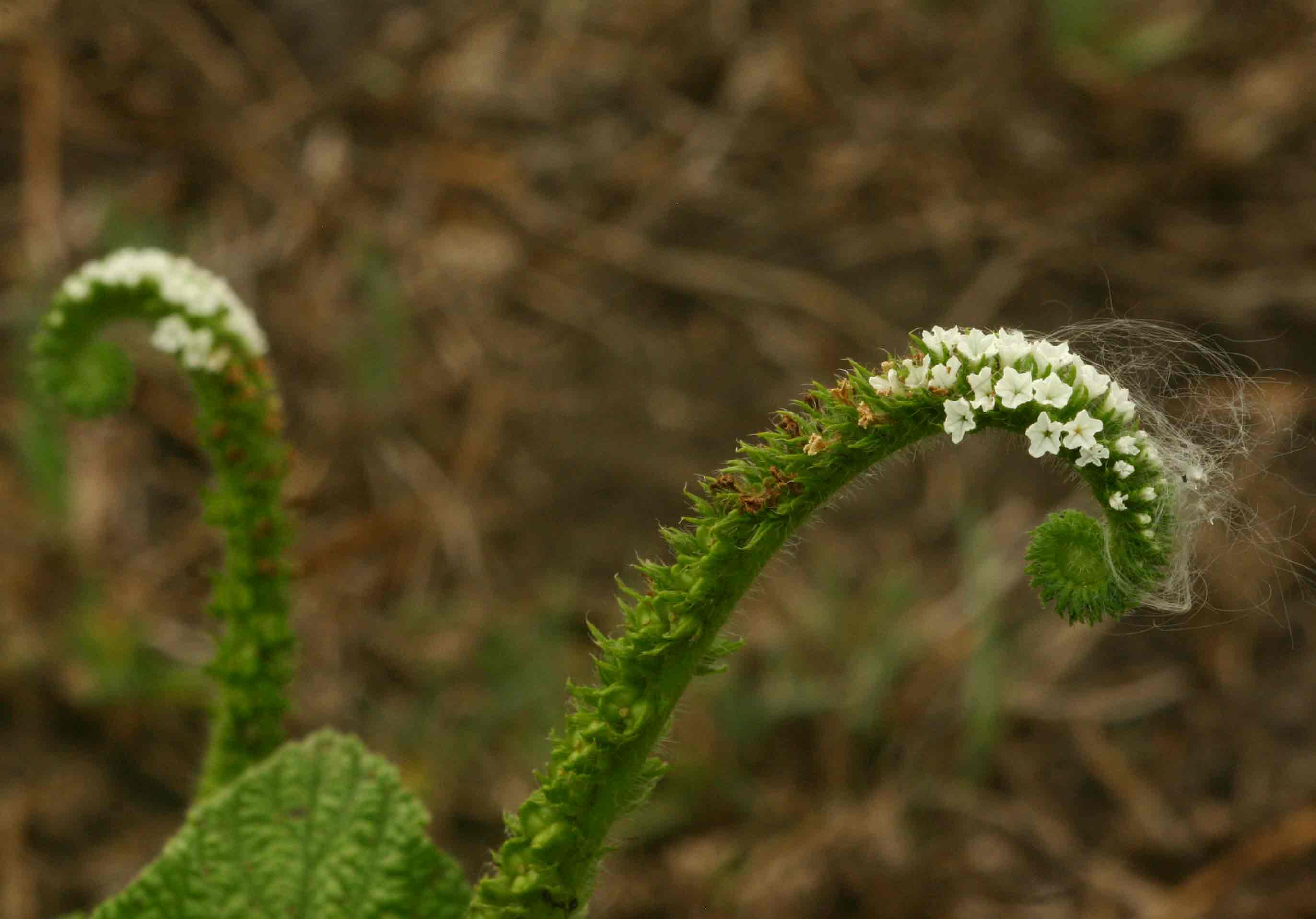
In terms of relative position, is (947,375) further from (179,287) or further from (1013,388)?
(179,287)

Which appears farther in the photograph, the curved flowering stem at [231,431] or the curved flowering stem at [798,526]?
the curved flowering stem at [231,431]

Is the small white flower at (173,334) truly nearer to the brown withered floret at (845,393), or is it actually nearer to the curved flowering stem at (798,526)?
the curved flowering stem at (798,526)

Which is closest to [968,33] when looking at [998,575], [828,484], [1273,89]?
[1273,89]

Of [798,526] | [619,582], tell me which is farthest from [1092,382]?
[619,582]

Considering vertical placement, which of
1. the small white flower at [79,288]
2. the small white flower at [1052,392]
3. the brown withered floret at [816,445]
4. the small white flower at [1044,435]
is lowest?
the brown withered floret at [816,445]

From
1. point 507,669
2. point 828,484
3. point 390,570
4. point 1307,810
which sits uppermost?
point 1307,810

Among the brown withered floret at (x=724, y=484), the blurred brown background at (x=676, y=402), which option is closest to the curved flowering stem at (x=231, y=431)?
the brown withered floret at (x=724, y=484)

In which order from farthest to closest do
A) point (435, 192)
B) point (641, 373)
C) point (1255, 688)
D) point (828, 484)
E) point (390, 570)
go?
1. point (435, 192)
2. point (641, 373)
3. point (390, 570)
4. point (1255, 688)
5. point (828, 484)

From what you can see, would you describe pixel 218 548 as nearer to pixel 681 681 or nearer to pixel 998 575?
pixel 998 575
